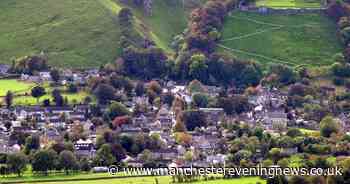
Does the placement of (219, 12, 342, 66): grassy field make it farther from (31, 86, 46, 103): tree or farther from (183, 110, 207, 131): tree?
(31, 86, 46, 103): tree

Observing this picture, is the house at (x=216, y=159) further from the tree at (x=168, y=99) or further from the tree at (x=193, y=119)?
the tree at (x=168, y=99)

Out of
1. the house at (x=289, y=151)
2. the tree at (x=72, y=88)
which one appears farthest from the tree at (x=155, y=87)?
the house at (x=289, y=151)

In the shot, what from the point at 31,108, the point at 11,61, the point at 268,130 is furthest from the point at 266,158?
the point at 11,61

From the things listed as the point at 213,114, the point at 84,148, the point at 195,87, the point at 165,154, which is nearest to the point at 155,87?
the point at 195,87

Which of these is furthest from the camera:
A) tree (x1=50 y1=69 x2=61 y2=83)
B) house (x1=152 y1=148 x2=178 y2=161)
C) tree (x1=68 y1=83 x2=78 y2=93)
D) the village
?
tree (x1=50 y1=69 x2=61 y2=83)

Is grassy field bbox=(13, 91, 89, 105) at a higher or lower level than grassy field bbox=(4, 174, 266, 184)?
higher

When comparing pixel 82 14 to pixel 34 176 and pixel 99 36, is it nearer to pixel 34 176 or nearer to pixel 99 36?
Result: pixel 99 36

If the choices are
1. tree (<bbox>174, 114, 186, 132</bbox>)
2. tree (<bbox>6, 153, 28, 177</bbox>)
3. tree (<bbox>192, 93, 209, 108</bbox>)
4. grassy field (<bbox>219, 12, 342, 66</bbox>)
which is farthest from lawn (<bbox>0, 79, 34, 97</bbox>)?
tree (<bbox>6, 153, 28, 177</bbox>)

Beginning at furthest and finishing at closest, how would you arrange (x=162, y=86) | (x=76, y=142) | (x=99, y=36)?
(x=99, y=36), (x=162, y=86), (x=76, y=142)
